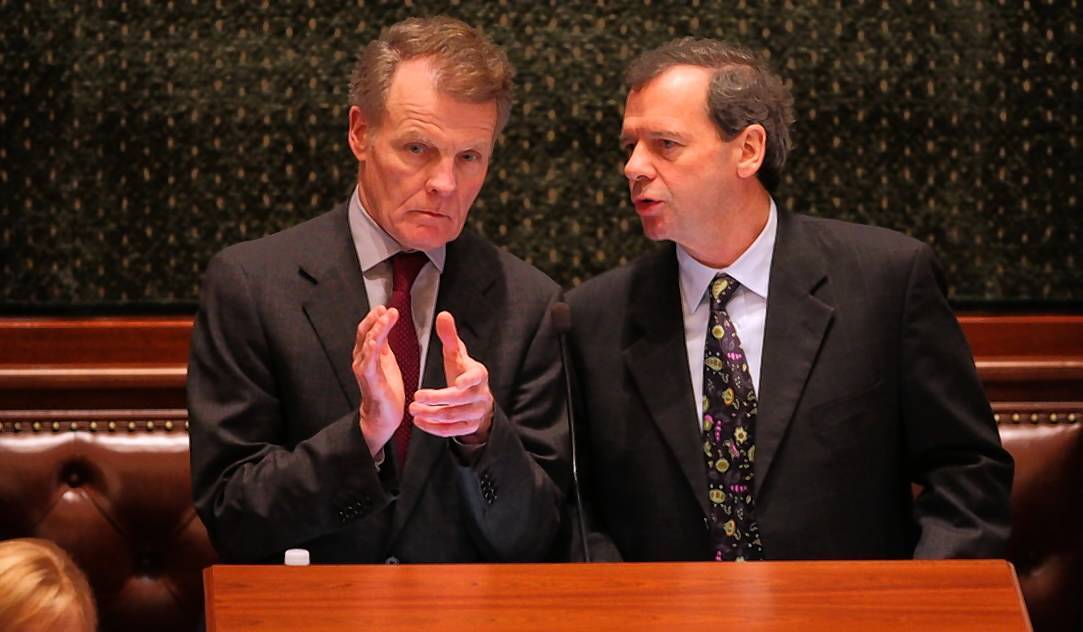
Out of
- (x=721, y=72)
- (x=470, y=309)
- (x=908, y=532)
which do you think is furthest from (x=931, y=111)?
(x=470, y=309)

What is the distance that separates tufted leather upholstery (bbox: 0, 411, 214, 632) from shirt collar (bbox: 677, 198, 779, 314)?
1009 mm

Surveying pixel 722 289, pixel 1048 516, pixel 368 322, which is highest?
pixel 368 322

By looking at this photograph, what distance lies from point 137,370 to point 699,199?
1150 mm

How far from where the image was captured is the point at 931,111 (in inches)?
130

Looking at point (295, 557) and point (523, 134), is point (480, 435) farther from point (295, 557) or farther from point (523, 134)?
point (523, 134)

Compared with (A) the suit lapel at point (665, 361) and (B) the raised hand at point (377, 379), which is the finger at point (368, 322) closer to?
(B) the raised hand at point (377, 379)

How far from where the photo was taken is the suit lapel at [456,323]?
2.49 metres

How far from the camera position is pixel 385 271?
2.61 m

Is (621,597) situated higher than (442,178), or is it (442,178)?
(442,178)

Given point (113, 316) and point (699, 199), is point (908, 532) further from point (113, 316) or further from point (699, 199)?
point (113, 316)

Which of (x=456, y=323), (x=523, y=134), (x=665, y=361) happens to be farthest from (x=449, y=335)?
(x=523, y=134)

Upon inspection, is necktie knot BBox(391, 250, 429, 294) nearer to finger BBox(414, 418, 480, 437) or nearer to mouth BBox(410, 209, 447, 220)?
mouth BBox(410, 209, 447, 220)

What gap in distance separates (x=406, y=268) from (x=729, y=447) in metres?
0.61

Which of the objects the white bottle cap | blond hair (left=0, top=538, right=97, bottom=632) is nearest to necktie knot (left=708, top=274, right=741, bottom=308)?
the white bottle cap
